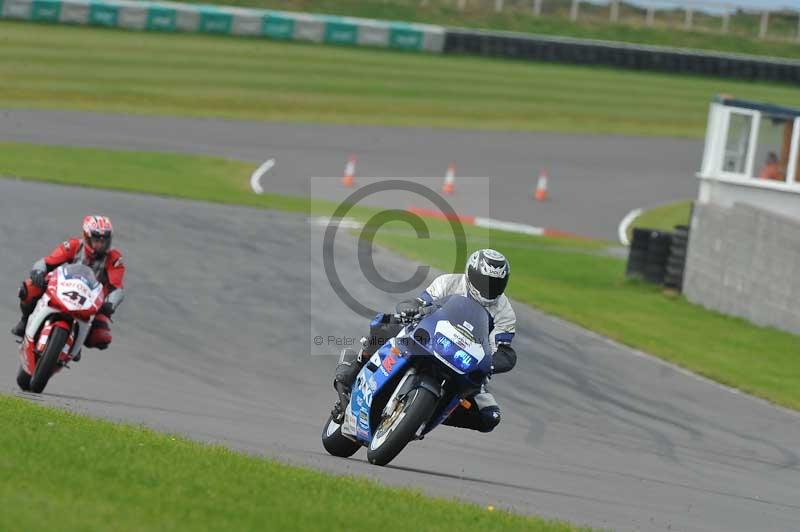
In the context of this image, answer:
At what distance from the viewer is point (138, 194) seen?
88.1 feet

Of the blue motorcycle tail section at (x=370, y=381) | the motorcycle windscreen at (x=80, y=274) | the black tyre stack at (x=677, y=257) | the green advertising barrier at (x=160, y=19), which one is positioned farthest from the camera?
the green advertising barrier at (x=160, y=19)

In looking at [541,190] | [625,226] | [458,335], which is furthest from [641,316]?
[541,190]

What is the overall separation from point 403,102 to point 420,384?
3814 cm

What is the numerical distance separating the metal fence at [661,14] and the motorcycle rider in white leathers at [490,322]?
55576mm

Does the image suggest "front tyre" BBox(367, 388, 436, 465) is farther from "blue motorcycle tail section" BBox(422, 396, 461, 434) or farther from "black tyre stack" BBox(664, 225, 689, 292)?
"black tyre stack" BBox(664, 225, 689, 292)

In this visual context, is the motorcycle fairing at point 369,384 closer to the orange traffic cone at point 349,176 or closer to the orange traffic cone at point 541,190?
the orange traffic cone at point 349,176

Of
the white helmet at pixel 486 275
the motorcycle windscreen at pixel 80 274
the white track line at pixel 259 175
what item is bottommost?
the white track line at pixel 259 175

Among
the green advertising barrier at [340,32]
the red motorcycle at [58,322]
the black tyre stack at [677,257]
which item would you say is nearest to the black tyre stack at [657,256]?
the black tyre stack at [677,257]

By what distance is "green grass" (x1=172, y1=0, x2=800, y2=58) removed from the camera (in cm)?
6231

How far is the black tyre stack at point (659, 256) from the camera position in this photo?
24188 millimetres

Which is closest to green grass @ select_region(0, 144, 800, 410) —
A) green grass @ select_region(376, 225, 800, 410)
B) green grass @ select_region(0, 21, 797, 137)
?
green grass @ select_region(376, 225, 800, 410)

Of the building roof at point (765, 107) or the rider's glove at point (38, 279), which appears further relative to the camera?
the building roof at point (765, 107)

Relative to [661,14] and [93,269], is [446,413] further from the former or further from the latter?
[661,14]

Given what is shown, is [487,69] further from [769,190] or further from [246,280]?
[246,280]
